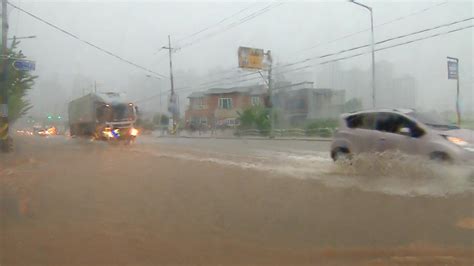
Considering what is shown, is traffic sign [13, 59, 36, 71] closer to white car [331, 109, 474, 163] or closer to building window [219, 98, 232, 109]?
white car [331, 109, 474, 163]

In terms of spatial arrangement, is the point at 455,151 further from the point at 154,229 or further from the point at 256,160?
the point at 256,160

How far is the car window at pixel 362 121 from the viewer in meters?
10.1

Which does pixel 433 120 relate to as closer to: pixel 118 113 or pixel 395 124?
pixel 395 124

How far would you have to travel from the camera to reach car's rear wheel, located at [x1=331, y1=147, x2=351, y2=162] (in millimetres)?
10453

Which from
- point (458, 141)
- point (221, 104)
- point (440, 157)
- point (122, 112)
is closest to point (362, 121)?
point (440, 157)

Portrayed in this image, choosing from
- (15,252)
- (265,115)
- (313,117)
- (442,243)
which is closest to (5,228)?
(15,252)

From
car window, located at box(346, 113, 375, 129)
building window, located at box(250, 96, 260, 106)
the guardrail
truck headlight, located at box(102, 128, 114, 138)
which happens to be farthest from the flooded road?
building window, located at box(250, 96, 260, 106)

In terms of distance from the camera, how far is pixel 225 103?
4553 centimetres

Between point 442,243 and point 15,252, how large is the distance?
4638mm

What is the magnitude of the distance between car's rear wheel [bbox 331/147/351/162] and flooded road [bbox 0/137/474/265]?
0.23 meters

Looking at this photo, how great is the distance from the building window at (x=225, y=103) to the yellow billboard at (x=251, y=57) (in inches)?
480

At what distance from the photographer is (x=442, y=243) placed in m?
5.04

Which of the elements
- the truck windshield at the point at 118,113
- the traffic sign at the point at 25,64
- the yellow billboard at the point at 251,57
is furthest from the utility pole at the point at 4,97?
the yellow billboard at the point at 251,57

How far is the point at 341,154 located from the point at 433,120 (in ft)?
7.57
